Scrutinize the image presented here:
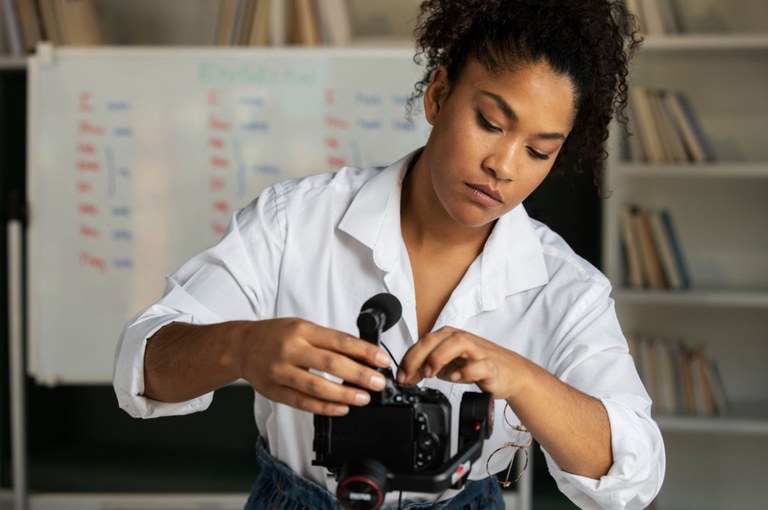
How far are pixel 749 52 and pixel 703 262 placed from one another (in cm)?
72

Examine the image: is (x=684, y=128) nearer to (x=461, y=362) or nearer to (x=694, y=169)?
(x=694, y=169)

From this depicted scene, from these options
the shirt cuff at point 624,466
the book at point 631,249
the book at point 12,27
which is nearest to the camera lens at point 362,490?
the shirt cuff at point 624,466

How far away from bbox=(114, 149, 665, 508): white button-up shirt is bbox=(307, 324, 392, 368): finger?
0.32 meters

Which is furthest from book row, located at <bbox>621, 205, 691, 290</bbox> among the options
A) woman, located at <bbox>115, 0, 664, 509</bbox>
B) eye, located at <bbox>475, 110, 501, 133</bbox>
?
eye, located at <bbox>475, 110, 501, 133</bbox>

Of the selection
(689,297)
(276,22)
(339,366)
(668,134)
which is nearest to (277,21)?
(276,22)

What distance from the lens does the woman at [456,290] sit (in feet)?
3.19

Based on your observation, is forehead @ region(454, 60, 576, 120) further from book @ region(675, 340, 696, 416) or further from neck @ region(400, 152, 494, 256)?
book @ region(675, 340, 696, 416)

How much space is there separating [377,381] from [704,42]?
7.84 feet

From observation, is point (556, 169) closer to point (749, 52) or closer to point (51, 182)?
point (749, 52)

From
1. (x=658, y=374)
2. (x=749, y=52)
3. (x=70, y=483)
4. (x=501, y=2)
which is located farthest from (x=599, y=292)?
(x=70, y=483)

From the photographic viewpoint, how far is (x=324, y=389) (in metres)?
0.89

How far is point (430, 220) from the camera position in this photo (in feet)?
4.46

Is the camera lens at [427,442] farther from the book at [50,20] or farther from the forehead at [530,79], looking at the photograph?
the book at [50,20]

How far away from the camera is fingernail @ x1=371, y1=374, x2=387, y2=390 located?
893 mm
